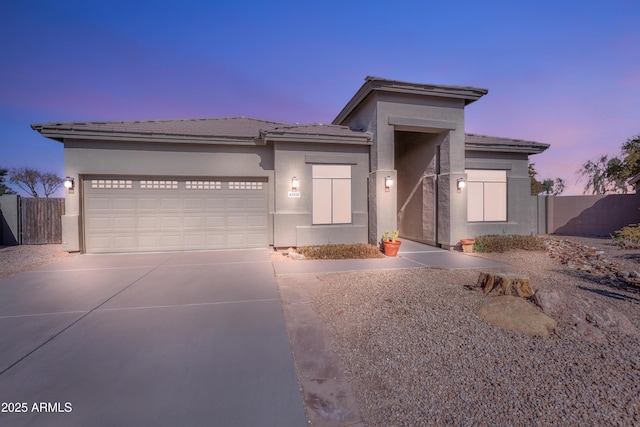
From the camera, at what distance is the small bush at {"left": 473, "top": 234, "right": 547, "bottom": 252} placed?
29.8ft

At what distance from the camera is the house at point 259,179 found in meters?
8.97

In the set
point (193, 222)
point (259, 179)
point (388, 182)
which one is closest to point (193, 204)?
point (193, 222)

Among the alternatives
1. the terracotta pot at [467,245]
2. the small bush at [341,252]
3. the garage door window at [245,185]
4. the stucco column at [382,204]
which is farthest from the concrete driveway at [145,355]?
the terracotta pot at [467,245]

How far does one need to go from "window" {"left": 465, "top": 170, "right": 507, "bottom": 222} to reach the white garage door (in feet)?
26.2

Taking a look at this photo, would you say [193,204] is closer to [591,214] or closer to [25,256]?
[25,256]

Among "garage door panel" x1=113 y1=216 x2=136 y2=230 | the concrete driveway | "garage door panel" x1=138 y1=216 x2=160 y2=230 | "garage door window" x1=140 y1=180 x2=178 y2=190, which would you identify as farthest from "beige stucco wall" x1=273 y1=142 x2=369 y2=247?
"garage door panel" x1=113 y1=216 x2=136 y2=230

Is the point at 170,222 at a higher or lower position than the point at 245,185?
lower

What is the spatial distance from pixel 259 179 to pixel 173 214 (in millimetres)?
3163

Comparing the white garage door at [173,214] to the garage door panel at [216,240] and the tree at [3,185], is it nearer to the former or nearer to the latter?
the garage door panel at [216,240]

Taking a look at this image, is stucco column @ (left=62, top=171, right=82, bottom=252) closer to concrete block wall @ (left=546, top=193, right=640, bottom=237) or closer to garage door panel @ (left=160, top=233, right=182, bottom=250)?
garage door panel @ (left=160, top=233, right=182, bottom=250)

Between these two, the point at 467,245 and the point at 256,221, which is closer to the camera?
the point at 467,245

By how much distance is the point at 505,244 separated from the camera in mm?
9141

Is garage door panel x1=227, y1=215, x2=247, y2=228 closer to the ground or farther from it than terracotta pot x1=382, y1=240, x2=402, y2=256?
farther from it

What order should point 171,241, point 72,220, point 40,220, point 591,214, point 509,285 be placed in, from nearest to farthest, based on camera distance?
point 509,285, point 72,220, point 171,241, point 40,220, point 591,214
